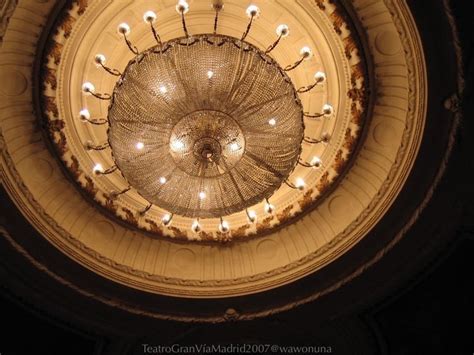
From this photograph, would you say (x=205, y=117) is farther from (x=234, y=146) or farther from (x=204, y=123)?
(x=234, y=146)

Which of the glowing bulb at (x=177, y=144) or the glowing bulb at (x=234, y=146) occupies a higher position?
the glowing bulb at (x=234, y=146)

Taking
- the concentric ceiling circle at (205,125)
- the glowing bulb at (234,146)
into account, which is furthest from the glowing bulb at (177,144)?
the glowing bulb at (234,146)

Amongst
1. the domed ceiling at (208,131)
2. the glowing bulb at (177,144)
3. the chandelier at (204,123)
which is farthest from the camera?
the glowing bulb at (177,144)

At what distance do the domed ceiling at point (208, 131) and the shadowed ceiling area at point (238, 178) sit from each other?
0.02 meters

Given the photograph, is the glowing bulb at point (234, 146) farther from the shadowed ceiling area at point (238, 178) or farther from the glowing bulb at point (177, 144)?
the glowing bulb at point (177, 144)

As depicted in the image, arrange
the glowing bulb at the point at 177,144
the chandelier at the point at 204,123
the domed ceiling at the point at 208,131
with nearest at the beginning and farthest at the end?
the chandelier at the point at 204,123 < the domed ceiling at the point at 208,131 < the glowing bulb at the point at 177,144

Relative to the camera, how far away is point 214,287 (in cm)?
612

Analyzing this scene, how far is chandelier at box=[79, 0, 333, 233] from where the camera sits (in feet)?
15.1

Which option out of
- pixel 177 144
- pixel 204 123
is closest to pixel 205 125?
pixel 204 123

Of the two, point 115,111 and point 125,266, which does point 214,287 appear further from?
point 115,111

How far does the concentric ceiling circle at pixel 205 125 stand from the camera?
4594 millimetres

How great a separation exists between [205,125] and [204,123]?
0.9 inches

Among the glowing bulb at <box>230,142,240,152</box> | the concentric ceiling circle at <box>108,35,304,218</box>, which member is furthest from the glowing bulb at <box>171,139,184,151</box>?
the glowing bulb at <box>230,142,240,152</box>

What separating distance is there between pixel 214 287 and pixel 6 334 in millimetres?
2620
